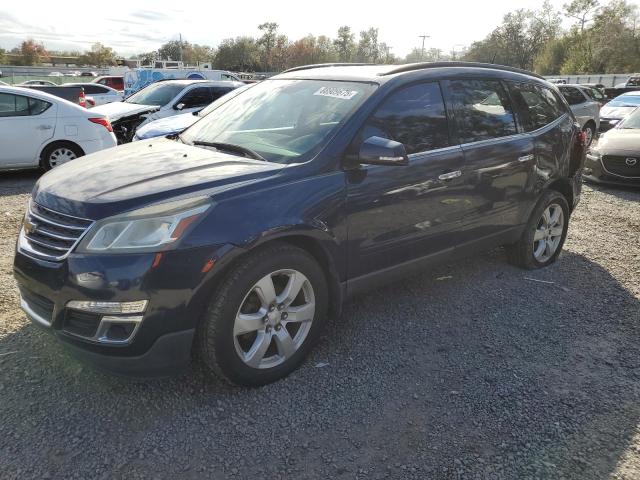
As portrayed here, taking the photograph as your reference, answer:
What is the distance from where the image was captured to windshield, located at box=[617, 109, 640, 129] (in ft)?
31.4

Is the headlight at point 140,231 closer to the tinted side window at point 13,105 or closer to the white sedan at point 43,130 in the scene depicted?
the white sedan at point 43,130

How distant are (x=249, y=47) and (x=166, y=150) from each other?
90030mm

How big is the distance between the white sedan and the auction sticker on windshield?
20.4 feet

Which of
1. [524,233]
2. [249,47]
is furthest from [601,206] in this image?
[249,47]

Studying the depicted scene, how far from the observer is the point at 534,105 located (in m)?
4.73

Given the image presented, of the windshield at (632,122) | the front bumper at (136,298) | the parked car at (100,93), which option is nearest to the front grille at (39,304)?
the front bumper at (136,298)

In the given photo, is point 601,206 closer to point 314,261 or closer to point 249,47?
point 314,261

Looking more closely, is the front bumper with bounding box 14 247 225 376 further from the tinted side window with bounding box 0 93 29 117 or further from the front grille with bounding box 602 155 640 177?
the front grille with bounding box 602 155 640 177

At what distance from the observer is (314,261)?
121 inches

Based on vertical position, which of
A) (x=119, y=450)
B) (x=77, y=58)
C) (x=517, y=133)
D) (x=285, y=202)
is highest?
(x=77, y=58)

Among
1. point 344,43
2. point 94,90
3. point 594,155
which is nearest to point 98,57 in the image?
point 344,43

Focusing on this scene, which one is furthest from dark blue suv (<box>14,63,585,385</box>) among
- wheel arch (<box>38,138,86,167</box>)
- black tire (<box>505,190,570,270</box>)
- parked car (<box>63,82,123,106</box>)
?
parked car (<box>63,82,123,106</box>)

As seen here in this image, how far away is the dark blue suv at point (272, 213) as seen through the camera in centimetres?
253

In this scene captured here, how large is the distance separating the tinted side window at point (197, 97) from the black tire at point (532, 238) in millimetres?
8548
